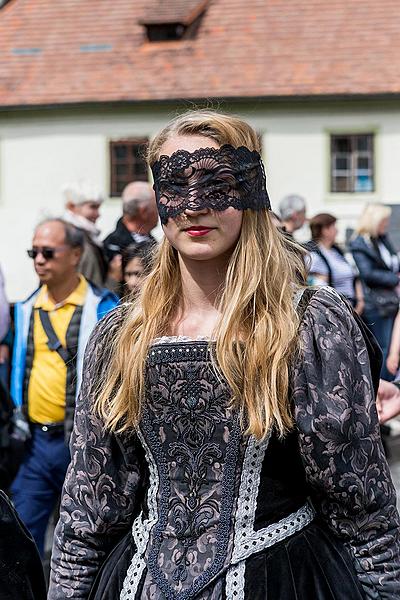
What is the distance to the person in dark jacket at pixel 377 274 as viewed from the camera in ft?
33.6

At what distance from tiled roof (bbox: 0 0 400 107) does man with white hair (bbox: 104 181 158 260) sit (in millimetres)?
20358

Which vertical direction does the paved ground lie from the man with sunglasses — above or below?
below

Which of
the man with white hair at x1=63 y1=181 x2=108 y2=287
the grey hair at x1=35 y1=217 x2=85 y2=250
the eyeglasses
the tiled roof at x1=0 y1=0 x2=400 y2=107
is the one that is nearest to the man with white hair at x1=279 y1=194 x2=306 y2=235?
the man with white hair at x1=63 y1=181 x2=108 y2=287

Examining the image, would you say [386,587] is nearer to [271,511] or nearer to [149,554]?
[271,511]

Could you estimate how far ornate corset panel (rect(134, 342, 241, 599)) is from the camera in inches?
98.7

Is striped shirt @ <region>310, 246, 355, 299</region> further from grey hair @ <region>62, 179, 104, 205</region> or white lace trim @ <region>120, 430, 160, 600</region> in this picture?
white lace trim @ <region>120, 430, 160, 600</region>

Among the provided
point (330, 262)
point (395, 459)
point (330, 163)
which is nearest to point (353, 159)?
point (330, 163)

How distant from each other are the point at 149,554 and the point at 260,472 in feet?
0.96

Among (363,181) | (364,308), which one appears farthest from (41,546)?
(363,181)

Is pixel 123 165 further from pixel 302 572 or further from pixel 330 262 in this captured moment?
pixel 302 572

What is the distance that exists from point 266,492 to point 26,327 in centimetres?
335

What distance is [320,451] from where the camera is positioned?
2488 mm

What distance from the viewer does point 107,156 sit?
28.8m

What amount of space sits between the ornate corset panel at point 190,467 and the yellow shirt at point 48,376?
3.04m
